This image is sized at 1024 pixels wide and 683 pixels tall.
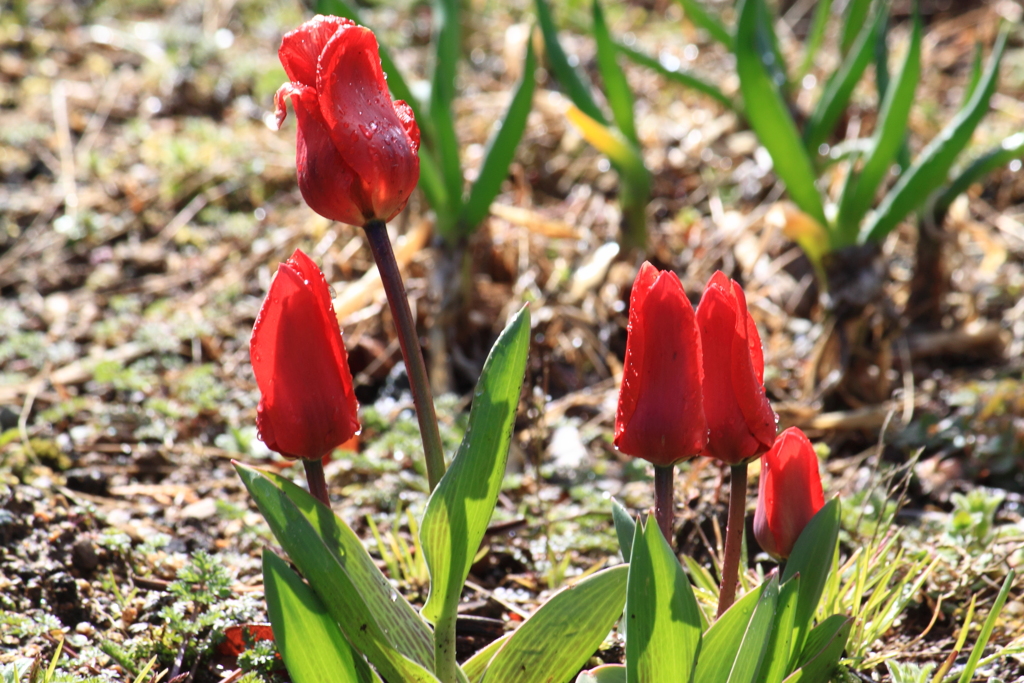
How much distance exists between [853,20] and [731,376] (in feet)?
9.10

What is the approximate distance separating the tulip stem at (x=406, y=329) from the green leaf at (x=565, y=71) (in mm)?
1801

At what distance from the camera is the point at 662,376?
1029 mm

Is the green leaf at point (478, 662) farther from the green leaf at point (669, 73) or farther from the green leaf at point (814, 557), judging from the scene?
the green leaf at point (669, 73)

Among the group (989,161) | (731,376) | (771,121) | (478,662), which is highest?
(771,121)

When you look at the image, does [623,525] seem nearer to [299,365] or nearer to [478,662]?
[478,662]

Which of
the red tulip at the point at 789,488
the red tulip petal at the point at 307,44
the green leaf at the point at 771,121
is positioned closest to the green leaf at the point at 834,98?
the green leaf at the point at 771,121

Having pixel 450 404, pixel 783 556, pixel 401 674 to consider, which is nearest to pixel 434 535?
pixel 401 674

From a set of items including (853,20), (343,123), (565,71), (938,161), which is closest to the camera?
(343,123)

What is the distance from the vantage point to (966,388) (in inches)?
95.7

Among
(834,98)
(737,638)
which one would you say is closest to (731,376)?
(737,638)

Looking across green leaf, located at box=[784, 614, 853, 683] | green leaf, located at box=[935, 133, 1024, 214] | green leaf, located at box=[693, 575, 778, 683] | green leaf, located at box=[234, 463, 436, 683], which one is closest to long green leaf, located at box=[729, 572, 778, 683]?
green leaf, located at box=[693, 575, 778, 683]

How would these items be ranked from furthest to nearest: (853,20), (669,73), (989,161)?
(853,20)
(669,73)
(989,161)

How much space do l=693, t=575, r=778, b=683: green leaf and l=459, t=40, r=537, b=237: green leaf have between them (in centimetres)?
170

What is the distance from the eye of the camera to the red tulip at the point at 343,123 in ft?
3.23
